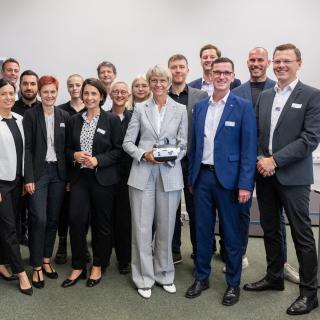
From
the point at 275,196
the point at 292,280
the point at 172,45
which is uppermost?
the point at 172,45

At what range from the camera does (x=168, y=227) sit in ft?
8.74

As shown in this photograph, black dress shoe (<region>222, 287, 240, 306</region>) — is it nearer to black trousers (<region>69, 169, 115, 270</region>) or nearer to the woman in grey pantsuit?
the woman in grey pantsuit

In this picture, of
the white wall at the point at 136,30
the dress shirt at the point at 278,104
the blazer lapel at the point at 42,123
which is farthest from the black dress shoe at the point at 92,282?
the white wall at the point at 136,30

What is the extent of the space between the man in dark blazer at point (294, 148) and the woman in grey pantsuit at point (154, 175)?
1.97 ft

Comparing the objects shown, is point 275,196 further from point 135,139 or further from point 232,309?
point 135,139

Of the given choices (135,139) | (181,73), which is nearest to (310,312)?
(135,139)

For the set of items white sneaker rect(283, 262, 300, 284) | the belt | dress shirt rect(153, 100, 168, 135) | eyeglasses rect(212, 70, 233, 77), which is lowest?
white sneaker rect(283, 262, 300, 284)

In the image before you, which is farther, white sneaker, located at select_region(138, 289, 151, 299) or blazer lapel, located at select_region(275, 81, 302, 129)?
white sneaker, located at select_region(138, 289, 151, 299)

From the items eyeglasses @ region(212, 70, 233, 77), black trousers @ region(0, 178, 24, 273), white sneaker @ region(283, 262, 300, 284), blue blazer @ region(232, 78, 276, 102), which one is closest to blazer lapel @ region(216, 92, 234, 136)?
eyeglasses @ region(212, 70, 233, 77)

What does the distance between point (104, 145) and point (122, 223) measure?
0.70 m

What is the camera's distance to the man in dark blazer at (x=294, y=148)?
2.35 metres

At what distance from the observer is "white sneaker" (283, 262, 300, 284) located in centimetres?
289

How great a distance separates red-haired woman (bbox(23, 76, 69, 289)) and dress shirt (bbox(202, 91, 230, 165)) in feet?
3.58

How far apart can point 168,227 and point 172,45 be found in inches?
110
